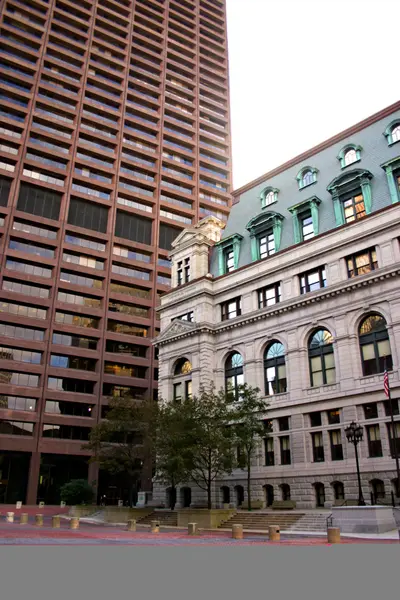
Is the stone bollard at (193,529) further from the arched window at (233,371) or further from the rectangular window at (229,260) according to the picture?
the rectangular window at (229,260)

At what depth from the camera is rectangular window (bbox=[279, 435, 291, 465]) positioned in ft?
133

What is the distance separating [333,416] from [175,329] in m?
19.4

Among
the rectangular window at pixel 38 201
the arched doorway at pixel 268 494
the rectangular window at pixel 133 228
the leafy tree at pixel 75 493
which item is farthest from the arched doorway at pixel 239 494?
the rectangular window at pixel 38 201

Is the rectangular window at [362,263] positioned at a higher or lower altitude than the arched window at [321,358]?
higher

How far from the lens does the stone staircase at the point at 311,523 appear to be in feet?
99.7

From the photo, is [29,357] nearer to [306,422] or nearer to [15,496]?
[15,496]

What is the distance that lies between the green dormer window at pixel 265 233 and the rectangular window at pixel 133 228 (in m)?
36.6

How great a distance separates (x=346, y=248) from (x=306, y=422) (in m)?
13.9

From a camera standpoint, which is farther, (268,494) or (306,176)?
(306,176)

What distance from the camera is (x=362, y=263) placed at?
40344 mm

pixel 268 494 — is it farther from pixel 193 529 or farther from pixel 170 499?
pixel 193 529

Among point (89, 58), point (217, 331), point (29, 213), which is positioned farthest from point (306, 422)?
point (89, 58)

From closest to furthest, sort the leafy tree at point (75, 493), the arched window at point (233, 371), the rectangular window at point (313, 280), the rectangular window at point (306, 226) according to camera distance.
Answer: the rectangular window at point (313, 280) < the rectangular window at point (306, 226) < the arched window at point (233, 371) < the leafy tree at point (75, 493)

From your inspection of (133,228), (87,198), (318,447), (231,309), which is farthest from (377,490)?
(87,198)
